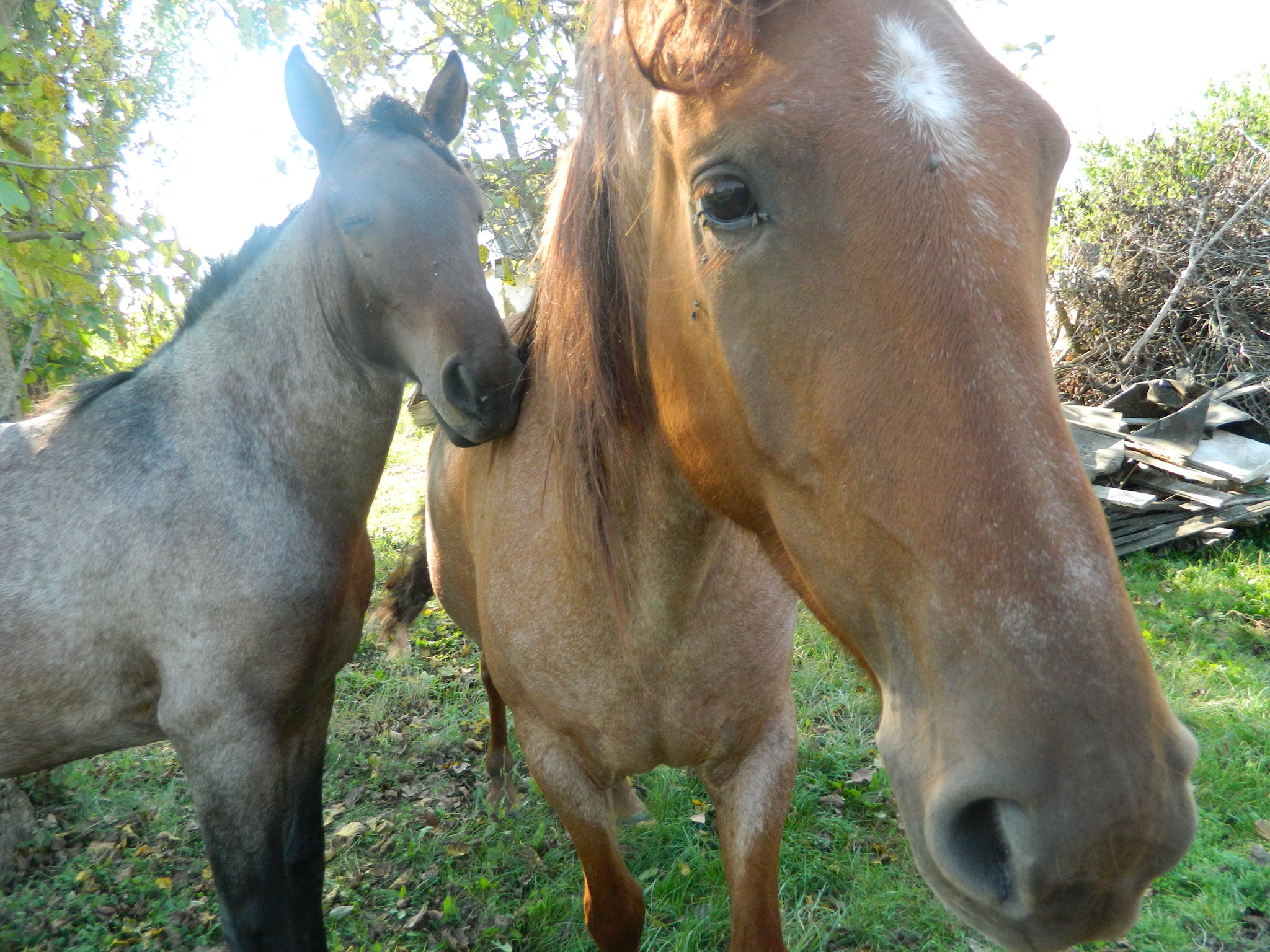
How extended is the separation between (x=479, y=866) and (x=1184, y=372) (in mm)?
7160

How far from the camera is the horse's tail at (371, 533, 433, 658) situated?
4070 millimetres

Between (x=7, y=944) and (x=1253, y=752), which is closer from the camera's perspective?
(x=7, y=944)

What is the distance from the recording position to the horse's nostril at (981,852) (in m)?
0.88

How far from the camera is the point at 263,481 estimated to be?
2.34 meters

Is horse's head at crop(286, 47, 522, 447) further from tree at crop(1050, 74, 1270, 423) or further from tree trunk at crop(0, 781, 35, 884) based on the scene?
tree at crop(1050, 74, 1270, 423)

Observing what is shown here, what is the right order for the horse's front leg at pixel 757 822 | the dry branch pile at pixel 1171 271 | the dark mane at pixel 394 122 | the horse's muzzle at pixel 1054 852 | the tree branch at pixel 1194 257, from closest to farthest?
the horse's muzzle at pixel 1054 852, the horse's front leg at pixel 757 822, the dark mane at pixel 394 122, the tree branch at pixel 1194 257, the dry branch pile at pixel 1171 271

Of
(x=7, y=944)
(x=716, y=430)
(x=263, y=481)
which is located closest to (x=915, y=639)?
(x=716, y=430)

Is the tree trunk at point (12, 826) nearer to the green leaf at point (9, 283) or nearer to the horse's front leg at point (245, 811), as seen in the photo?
the horse's front leg at point (245, 811)

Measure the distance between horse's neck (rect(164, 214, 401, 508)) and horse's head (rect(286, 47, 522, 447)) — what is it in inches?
4.6

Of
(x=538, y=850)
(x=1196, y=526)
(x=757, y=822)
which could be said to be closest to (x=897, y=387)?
(x=757, y=822)

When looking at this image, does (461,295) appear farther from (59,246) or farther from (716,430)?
(59,246)

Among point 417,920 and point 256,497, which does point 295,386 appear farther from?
point 417,920

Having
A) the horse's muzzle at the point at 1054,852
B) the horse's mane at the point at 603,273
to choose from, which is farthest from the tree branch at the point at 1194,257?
the horse's muzzle at the point at 1054,852

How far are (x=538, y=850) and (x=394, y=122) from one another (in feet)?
9.58
